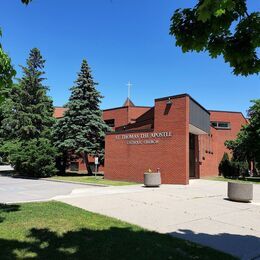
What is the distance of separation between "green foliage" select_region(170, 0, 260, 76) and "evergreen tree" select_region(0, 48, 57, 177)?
25805mm

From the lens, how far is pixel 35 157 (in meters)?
29.5

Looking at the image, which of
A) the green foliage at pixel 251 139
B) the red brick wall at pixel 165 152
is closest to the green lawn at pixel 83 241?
the red brick wall at pixel 165 152

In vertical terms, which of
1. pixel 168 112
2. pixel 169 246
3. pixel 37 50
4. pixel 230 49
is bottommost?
pixel 169 246

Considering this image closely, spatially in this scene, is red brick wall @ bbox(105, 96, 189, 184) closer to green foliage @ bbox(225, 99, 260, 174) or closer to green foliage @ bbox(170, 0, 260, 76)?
green foliage @ bbox(225, 99, 260, 174)

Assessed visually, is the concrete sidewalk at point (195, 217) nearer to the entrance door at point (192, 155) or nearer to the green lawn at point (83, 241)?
the green lawn at point (83, 241)

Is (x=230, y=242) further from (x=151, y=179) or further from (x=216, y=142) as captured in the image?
(x=216, y=142)

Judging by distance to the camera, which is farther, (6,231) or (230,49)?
(6,231)

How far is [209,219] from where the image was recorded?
398 inches

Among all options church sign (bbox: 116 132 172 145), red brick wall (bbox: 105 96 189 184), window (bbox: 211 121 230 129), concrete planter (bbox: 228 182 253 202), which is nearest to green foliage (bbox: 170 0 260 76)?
concrete planter (bbox: 228 182 253 202)

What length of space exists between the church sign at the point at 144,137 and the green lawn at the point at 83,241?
48.0ft

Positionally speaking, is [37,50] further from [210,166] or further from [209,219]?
[209,219]

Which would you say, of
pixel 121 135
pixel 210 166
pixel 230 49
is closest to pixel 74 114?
pixel 121 135

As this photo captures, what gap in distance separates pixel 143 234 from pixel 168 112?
16.4 metres

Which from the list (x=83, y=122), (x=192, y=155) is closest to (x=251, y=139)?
(x=192, y=155)
